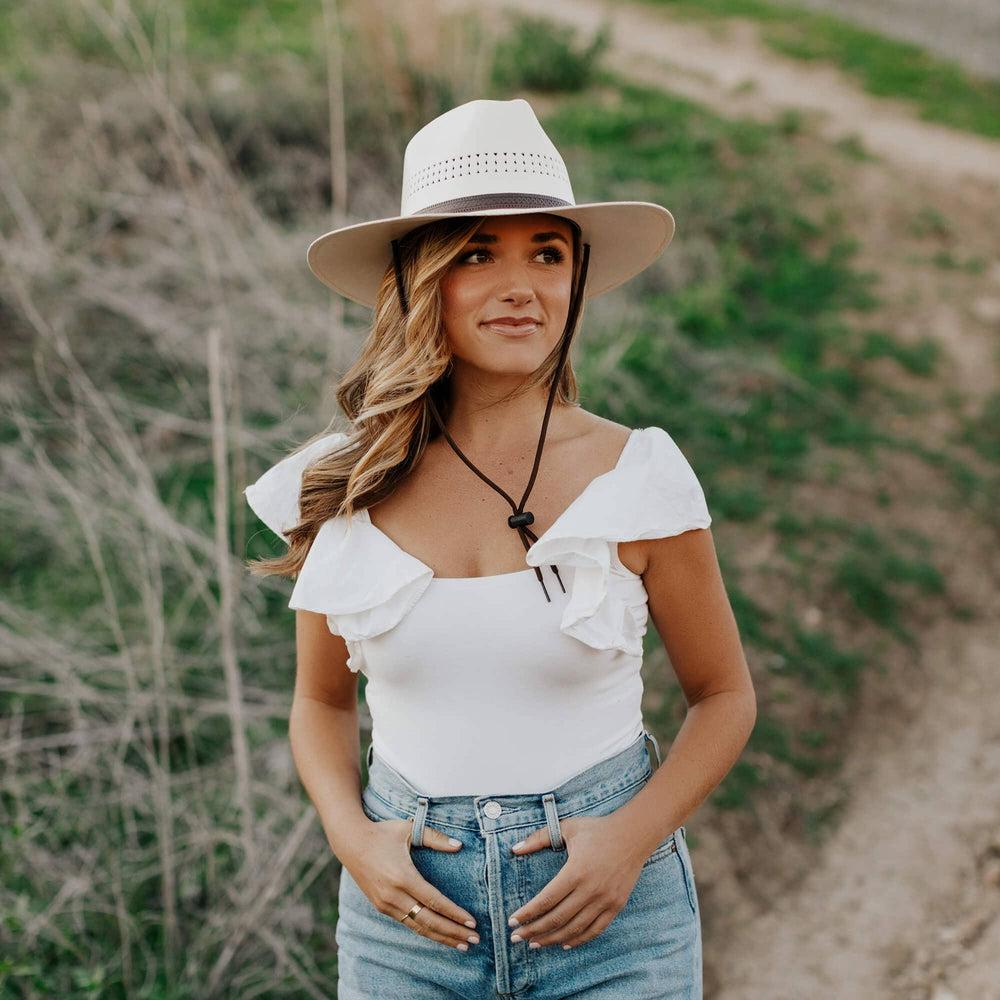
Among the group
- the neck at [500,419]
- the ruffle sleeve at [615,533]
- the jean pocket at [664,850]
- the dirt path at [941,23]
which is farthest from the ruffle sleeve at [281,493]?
the dirt path at [941,23]

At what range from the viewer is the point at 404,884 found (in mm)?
1533

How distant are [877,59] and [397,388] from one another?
30.4 ft

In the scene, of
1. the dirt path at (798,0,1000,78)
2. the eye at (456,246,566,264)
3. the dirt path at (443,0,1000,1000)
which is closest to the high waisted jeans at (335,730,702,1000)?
the eye at (456,246,566,264)

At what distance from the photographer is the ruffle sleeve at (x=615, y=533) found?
153 centimetres

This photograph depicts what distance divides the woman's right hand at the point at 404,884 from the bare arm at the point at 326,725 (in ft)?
0.31

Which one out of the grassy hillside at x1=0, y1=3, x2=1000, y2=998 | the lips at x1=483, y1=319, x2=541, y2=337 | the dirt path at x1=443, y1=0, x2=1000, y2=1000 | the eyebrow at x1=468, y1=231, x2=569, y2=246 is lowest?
the dirt path at x1=443, y1=0, x2=1000, y2=1000

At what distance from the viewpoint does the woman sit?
1.54 metres

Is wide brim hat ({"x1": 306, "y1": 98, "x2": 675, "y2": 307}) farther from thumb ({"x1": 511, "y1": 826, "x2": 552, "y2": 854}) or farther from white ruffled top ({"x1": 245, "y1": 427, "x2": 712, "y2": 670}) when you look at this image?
thumb ({"x1": 511, "y1": 826, "x2": 552, "y2": 854})

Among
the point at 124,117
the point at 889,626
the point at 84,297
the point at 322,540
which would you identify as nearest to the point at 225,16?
the point at 124,117

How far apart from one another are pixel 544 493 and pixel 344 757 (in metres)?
0.57

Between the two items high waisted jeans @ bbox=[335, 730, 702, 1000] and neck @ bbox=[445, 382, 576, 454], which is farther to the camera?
neck @ bbox=[445, 382, 576, 454]

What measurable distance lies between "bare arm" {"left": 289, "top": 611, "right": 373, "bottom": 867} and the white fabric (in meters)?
0.14

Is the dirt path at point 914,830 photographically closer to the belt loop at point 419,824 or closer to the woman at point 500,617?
the woman at point 500,617

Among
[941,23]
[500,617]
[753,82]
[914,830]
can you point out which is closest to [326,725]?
[500,617]
